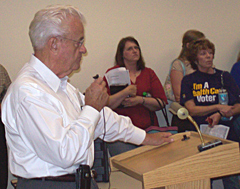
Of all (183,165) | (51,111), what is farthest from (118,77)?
(51,111)

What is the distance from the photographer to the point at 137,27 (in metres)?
3.84

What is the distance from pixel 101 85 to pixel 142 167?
1.91 ft

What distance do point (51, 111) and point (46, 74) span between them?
0.26 meters

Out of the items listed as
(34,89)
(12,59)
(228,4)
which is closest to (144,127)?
(12,59)

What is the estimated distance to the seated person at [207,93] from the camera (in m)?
2.96

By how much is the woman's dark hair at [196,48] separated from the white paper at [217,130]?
0.64 metres

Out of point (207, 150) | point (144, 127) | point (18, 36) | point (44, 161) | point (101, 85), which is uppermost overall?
point (18, 36)

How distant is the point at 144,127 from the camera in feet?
9.92

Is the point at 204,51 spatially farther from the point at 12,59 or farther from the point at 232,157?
the point at 12,59

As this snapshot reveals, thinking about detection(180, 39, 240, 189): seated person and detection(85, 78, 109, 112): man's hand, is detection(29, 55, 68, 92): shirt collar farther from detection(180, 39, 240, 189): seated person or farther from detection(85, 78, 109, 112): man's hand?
detection(180, 39, 240, 189): seated person

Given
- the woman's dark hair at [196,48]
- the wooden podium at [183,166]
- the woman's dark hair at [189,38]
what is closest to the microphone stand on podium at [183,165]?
the wooden podium at [183,166]

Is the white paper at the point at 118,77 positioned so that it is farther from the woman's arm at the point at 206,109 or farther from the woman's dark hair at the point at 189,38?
the woman's dark hair at the point at 189,38

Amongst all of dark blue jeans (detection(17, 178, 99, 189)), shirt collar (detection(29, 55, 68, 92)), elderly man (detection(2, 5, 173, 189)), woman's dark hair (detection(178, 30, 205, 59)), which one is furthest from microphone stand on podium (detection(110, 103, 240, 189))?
woman's dark hair (detection(178, 30, 205, 59))

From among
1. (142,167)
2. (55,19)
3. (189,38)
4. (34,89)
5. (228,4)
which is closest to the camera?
(34,89)
